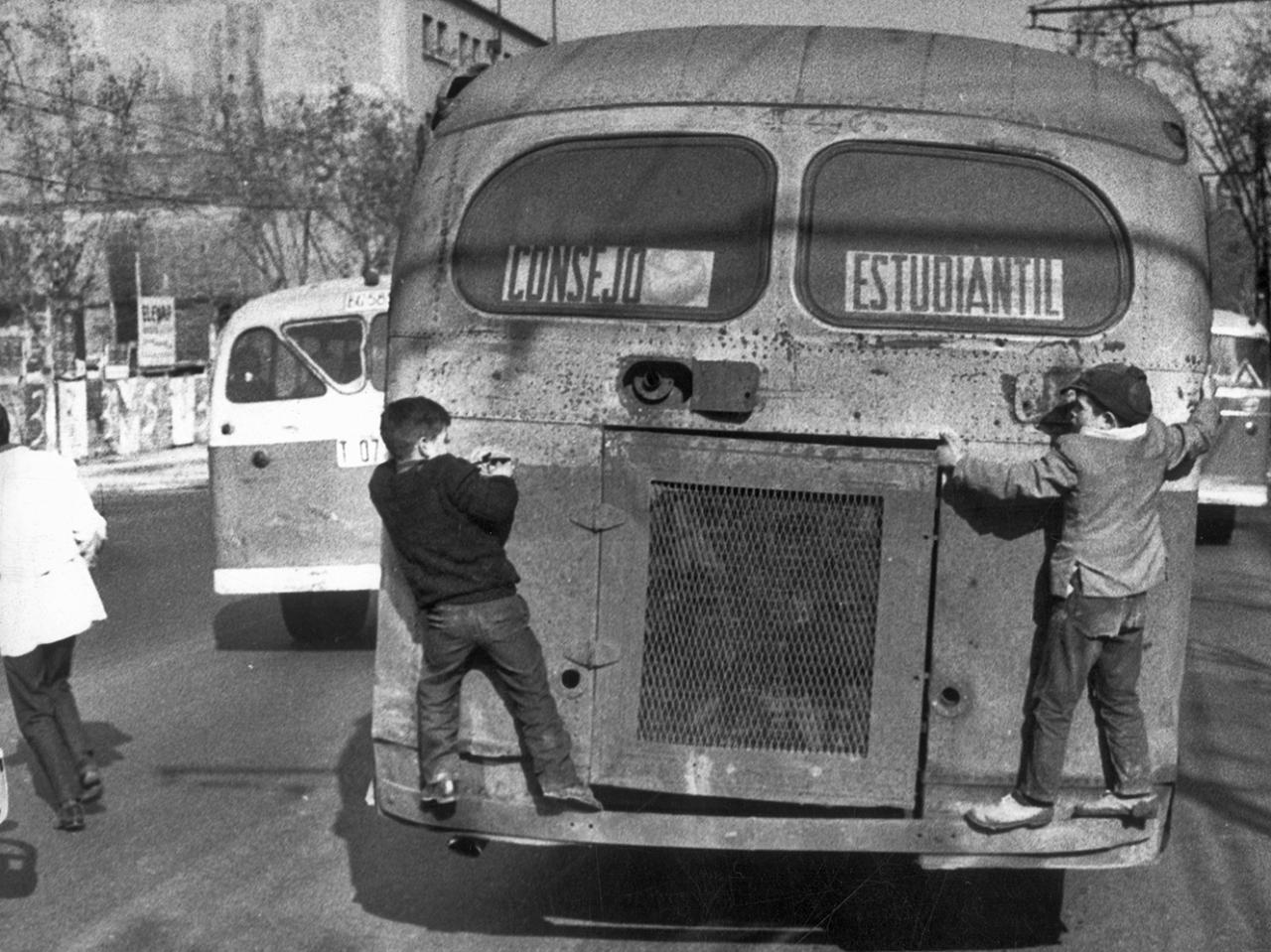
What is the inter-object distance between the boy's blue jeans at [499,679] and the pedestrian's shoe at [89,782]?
91.1 inches

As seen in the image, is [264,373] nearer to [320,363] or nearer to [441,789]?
[320,363]

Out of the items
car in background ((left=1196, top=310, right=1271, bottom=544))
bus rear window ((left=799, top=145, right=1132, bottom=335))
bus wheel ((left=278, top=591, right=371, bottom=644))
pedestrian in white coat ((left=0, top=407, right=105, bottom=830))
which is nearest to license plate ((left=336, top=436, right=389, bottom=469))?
bus wheel ((left=278, top=591, right=371, bottom=644))

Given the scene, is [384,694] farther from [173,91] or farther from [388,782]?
[173,91]

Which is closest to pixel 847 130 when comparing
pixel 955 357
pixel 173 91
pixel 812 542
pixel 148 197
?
pixel 955 357

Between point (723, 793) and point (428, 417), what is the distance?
1.26 m

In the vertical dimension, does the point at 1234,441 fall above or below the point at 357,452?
below

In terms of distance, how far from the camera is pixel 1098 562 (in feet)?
16.7

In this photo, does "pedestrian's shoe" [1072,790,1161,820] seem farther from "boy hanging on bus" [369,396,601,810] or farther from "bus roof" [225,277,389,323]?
"bus roof" [225,277,389,323]

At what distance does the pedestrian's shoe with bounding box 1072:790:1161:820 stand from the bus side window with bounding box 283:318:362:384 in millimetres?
7089

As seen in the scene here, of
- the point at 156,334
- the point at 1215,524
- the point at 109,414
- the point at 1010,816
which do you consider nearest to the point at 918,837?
the point at 1010,816

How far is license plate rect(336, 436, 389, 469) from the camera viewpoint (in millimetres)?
11336

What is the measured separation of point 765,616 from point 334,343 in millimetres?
6827

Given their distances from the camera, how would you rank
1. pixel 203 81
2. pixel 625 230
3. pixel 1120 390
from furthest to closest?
1. pixel 203 81
2. pixel 625 230
3. pixel 1120 390

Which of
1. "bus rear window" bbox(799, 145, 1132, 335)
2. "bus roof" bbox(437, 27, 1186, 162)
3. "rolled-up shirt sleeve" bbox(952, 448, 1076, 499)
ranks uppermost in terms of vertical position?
"bus roof" bbox(437, 27, 1186, 162)
